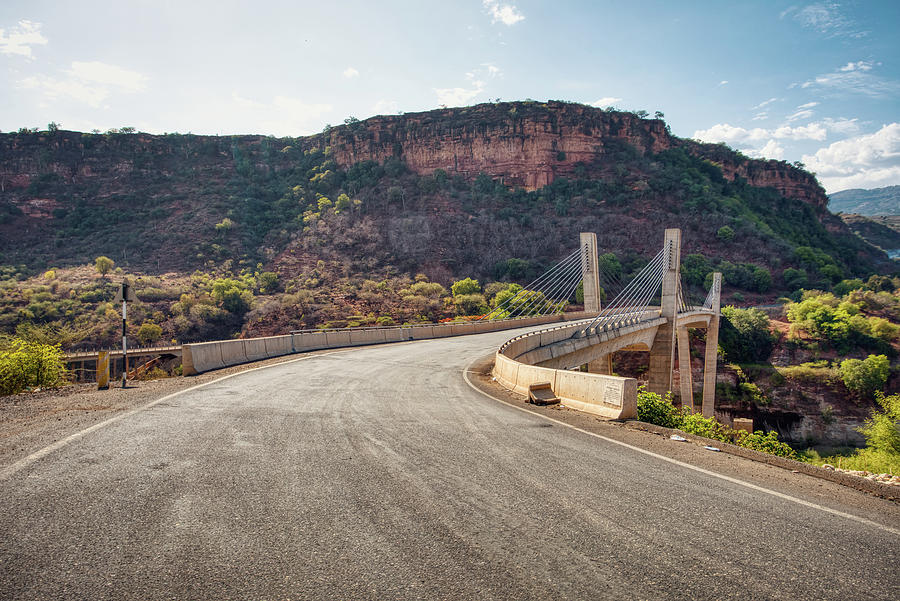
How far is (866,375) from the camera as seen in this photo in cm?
3525

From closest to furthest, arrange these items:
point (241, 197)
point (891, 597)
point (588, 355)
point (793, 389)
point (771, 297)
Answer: point (891, 597)
point (588, 355)
point (793, 389)
point (771, 297)
point (241, 197)

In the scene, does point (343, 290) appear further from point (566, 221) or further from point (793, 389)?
point (793, 389)

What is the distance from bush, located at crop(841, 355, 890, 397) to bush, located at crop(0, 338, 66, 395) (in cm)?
4739

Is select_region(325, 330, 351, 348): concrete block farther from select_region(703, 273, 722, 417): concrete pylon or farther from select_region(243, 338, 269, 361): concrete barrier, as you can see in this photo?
select_region(703, 273, 722, 417): concrete pylon

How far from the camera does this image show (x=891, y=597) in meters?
3.00

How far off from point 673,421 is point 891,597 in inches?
299

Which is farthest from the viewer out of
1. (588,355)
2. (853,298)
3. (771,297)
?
(771,297)

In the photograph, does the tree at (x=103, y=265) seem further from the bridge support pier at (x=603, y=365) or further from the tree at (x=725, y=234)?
the tree at (x=725, y=234)

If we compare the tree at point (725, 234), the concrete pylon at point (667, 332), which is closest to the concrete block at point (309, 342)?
the concrete pylon at point (667, 332)

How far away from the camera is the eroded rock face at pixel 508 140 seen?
77.2 meters

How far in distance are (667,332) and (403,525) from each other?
30530mm

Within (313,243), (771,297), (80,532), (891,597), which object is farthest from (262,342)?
(771,297)

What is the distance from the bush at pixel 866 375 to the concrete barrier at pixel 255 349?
4147cm

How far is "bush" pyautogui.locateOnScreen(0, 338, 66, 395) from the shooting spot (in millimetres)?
12306
